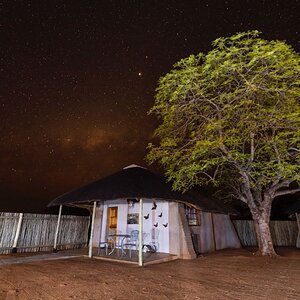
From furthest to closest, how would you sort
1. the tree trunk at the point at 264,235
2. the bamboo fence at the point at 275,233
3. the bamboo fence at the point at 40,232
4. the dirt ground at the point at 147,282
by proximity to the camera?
the bamboo fence at the point at 275,233, the bamboo fence at the point at 40,232, the tree trunk at the point at 264,235, the dirt ground at the point at 147,282

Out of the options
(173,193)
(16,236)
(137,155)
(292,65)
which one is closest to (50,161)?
(137,155)

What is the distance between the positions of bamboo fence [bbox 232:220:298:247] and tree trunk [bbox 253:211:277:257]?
6.81m

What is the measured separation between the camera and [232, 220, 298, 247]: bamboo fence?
16906 millimetres

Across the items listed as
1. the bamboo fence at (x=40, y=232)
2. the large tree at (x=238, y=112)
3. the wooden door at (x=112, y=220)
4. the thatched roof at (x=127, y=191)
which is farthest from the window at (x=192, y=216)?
the bamboo fence at (x=40, y=232)

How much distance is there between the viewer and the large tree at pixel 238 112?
821cm

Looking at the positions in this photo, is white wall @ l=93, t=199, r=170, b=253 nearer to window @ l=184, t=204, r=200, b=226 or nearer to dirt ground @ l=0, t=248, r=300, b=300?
window @ l=184, t=204, r=200, b=226

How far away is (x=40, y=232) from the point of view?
11.7 meters

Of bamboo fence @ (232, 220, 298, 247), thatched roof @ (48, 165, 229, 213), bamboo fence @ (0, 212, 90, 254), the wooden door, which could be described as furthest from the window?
bamboo fence @ (232, 220, 298, 247)

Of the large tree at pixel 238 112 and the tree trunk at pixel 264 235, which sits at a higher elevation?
the large tree at pixel 238 112

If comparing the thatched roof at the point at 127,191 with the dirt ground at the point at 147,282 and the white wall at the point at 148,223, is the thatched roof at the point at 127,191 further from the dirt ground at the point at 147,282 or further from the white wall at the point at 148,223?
the dirt ground at the point at 147,282

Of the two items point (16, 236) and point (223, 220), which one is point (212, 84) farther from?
point (16, 236)

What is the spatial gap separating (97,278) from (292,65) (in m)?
9.26

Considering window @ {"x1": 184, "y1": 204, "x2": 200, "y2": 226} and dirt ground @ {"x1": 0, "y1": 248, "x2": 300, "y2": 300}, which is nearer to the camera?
dirt ground @ {"x1": 0, "y1": 248, "x2": 300, "y2": 300}

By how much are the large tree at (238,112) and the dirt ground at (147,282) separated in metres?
3.84
